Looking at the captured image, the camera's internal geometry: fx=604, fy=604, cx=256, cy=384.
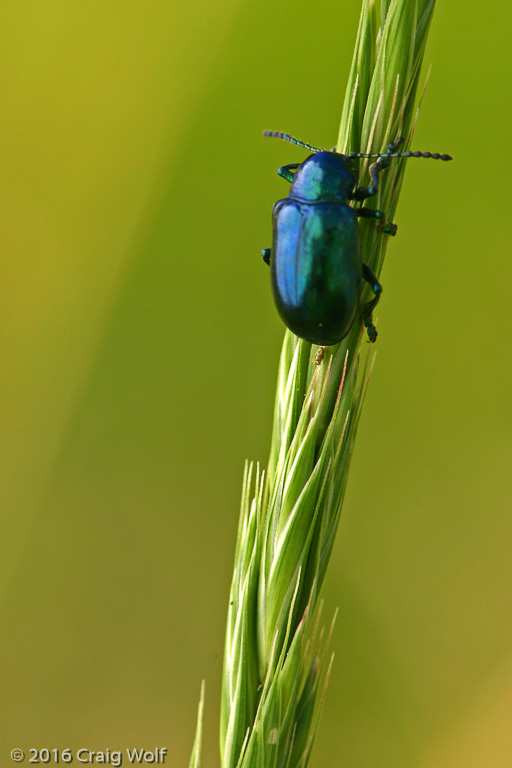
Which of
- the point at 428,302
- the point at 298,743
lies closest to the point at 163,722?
the point at 298,743

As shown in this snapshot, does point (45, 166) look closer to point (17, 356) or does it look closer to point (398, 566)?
point (17, 356)

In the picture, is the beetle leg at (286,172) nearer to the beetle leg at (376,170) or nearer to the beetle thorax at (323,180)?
the beetle thorax at (323,180)

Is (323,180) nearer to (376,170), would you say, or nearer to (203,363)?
(376,170)

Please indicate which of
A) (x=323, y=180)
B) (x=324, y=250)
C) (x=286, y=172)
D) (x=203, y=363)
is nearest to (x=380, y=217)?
(x=324, y=250)

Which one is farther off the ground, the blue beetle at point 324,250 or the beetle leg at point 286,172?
the beetle leg at point 286,172

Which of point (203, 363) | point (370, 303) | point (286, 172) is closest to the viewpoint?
point (370, 303)

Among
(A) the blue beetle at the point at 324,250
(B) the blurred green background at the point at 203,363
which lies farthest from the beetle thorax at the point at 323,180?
(B) the blurred green background at the point at 203,363
